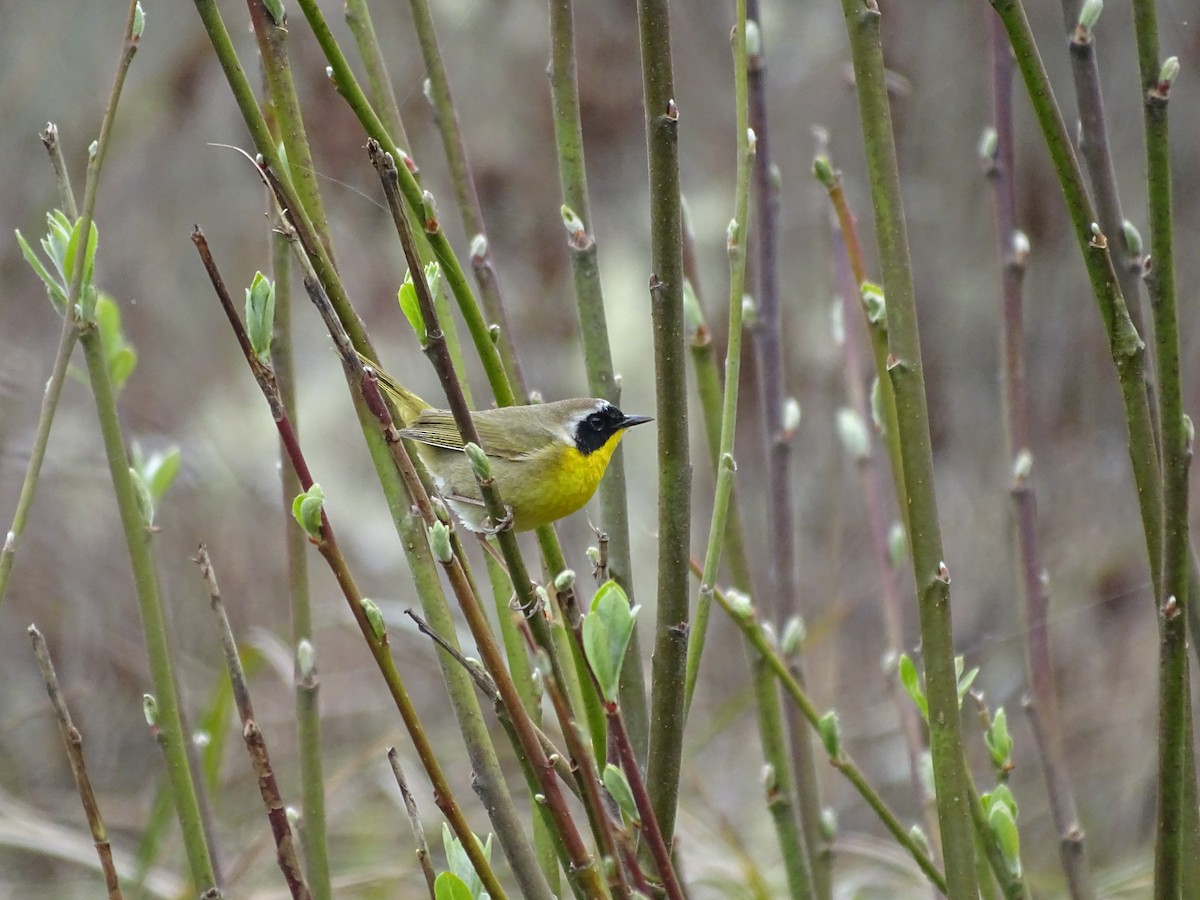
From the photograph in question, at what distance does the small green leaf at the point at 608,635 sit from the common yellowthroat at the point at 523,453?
3.97 ft

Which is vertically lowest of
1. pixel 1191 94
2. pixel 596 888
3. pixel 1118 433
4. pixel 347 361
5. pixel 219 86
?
pixel 596 888

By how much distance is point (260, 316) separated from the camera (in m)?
1.34

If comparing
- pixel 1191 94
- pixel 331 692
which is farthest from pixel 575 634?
pixel 1191 94

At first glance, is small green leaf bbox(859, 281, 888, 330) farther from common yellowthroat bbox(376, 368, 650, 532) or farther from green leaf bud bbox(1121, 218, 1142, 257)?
common yellowthroat bbox(376, 368, 650, 532)

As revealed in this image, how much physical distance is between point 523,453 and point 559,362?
3.66 meters

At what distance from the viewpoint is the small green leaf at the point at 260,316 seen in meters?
1.33

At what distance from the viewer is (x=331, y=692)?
595 centimetres

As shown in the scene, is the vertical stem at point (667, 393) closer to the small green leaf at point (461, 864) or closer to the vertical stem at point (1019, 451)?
the small green leaf at point (461, 864)

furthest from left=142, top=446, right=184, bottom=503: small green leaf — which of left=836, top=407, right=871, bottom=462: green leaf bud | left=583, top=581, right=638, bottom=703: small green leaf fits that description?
left=836, top=407, right=871, bottom=462: green leaf bud

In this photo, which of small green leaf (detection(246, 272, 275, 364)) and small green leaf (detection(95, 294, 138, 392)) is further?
small green leaf (detection(95, 294, 138, 392))

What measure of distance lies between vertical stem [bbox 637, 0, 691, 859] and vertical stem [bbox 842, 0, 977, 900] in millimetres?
212

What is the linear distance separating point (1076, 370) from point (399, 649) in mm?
3552

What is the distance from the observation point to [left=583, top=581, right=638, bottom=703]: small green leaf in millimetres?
1117

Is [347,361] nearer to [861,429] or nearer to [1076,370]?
[861,429]
